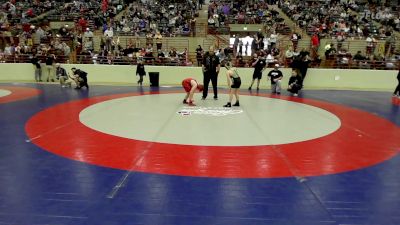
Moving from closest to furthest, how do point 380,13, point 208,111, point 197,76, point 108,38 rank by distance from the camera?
1. point 208,111
2. point 197,76
3. point 108,38
4. point 380,13

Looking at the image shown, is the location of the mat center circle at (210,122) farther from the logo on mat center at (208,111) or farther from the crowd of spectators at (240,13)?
the crowd of spectators at (240,13)

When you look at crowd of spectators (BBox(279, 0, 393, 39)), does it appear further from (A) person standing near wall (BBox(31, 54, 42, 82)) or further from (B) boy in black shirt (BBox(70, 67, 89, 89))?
(A) person standing near wall (BBox(31, 54, 42, 82))

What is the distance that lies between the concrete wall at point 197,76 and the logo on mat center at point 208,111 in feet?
20.8

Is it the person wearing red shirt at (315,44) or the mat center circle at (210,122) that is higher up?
the person wearing red shirt at (315,44)

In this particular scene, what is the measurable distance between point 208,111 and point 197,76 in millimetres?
7350

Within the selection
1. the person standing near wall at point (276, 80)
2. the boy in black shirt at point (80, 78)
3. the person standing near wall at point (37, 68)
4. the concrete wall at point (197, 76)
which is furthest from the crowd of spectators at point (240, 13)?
the boy in black shirt at point (80, 78)

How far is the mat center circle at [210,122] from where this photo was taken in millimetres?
8016

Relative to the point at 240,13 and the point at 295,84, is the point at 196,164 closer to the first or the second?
the point at 295,84

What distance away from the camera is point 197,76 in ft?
58.6

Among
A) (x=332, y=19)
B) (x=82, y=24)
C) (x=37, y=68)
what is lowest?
(x=37, y=68)

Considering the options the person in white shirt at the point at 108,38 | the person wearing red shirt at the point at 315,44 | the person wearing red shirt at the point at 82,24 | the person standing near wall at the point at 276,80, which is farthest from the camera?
the person wearing red shirt at the point at 82,24

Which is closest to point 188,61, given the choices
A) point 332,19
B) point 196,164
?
point 332,19

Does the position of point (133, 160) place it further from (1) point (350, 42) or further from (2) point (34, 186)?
(1) point (350, 42)

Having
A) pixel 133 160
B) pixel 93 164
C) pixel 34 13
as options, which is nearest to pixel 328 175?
pixel 133 160
